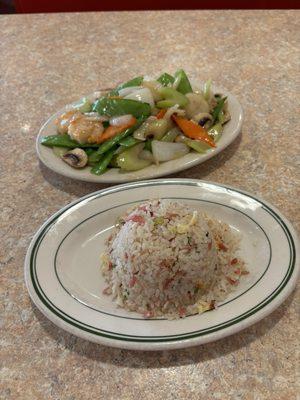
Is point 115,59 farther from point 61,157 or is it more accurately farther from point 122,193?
point 122,193

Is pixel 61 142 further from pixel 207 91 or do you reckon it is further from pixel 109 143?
pixel 207 91

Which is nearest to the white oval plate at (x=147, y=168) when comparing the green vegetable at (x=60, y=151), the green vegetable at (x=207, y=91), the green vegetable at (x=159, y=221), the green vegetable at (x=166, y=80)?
the green vegetable at (x=60, y=151)

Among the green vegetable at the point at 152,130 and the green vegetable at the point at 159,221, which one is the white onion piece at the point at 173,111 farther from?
the green vegetable at the point at 159,221

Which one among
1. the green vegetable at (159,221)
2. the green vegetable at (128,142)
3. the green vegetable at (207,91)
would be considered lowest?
the green vegetable at (128,142)

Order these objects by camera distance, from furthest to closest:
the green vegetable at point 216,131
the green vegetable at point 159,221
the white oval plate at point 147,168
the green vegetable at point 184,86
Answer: the green vegetable at point 184,86 → the green vegetable at point 216,131 → the white oval plate at point 147,168 → the green vegetable at point 159,221

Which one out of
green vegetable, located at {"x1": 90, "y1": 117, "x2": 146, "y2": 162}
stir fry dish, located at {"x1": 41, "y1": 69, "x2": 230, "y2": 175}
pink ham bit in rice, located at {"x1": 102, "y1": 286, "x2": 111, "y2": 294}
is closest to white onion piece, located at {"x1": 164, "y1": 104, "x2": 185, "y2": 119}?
stir fry dish, located at {"x1": 41, "y1": 69, "x2": 230, "y2": 175}
